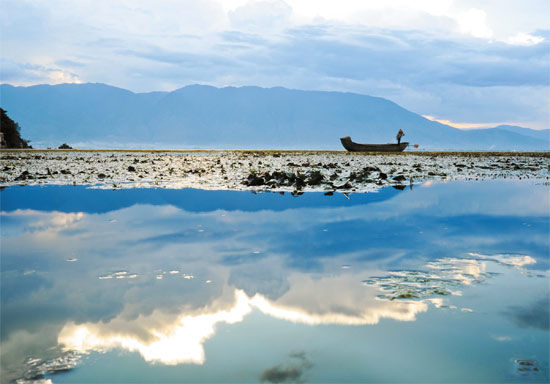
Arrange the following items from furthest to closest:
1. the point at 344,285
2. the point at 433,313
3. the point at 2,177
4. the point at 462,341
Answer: the point at 2,177 → the point at 344,285 → the point at 433,313 → the point at 462,341

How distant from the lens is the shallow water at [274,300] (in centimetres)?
329

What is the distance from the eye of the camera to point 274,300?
4605mm

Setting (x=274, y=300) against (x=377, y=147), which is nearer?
(x=274, y=300)

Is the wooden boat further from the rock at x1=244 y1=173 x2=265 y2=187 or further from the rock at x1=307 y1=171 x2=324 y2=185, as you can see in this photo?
the rock at x1=244 y1=173 x2=265 y2=187

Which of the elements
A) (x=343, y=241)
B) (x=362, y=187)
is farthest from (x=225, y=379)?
(x=362, y=187)

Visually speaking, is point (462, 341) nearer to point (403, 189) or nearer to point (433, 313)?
point (433, 313)

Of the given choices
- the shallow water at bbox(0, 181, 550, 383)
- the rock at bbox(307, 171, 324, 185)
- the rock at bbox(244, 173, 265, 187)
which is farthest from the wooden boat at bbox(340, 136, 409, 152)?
the shallow water at bbox(0, 181, 550, 383)

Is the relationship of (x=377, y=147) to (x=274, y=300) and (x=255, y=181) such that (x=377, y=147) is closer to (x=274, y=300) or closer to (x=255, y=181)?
(x=255, y=181)

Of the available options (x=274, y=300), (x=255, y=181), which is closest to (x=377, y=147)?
(x=255, y=181)

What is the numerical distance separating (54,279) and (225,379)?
324 centimetres

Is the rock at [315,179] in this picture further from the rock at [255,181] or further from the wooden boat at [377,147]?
the wooden boat at [377,147]

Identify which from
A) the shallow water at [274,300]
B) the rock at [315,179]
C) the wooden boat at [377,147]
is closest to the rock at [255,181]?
the rock at [315,179]

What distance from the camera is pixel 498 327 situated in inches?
154

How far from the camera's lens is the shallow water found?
3285 mm
